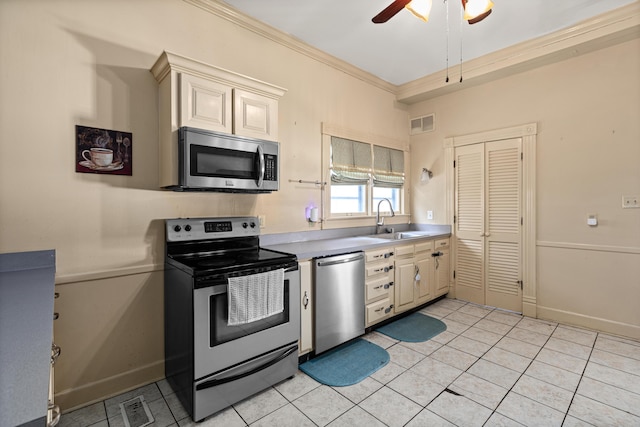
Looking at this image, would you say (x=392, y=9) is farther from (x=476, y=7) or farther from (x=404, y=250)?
(x=404, y=250)

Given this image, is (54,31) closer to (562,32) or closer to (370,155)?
(370,155)

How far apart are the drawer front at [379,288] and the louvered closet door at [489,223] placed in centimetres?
144

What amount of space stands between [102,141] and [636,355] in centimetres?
456

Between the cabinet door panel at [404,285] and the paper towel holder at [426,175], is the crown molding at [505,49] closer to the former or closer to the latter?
the paper towel holder at [426,175]

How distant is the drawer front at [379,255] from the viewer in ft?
9.66

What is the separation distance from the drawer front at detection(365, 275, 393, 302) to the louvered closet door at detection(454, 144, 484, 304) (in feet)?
4.64

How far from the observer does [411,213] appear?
4.57 m

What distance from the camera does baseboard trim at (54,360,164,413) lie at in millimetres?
1935

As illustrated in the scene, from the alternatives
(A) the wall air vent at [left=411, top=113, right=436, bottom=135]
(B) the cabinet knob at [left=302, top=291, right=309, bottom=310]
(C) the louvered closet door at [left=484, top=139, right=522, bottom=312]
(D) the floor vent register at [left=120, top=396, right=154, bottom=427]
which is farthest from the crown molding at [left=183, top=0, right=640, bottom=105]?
(D) the floor vent register at [left=120, top=396, right=154, bottom=427]

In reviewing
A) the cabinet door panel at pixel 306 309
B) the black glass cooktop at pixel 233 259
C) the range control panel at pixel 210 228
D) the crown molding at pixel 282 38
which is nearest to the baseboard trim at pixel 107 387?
the black glass cooktop at pixel 233 259

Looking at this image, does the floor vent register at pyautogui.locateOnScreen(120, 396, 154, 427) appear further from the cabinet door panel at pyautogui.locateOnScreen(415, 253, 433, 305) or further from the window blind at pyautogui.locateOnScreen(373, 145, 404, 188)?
the window blind at pyautogui.locateOnScreen(373, 145, 404, 188)

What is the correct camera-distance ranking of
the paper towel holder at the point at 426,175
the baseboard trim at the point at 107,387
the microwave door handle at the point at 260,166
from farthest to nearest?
the paper towel holder at the point at 426,175 < the microwave door handle at the point at 260,166 < the baseboard trim at the point at 107,387

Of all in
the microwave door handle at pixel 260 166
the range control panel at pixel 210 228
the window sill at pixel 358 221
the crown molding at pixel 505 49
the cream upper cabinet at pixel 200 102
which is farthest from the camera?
the window sill at pixel 358 221

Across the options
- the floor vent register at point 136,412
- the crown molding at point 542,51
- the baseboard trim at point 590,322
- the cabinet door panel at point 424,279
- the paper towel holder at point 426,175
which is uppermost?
the crown molding at point 542,51
